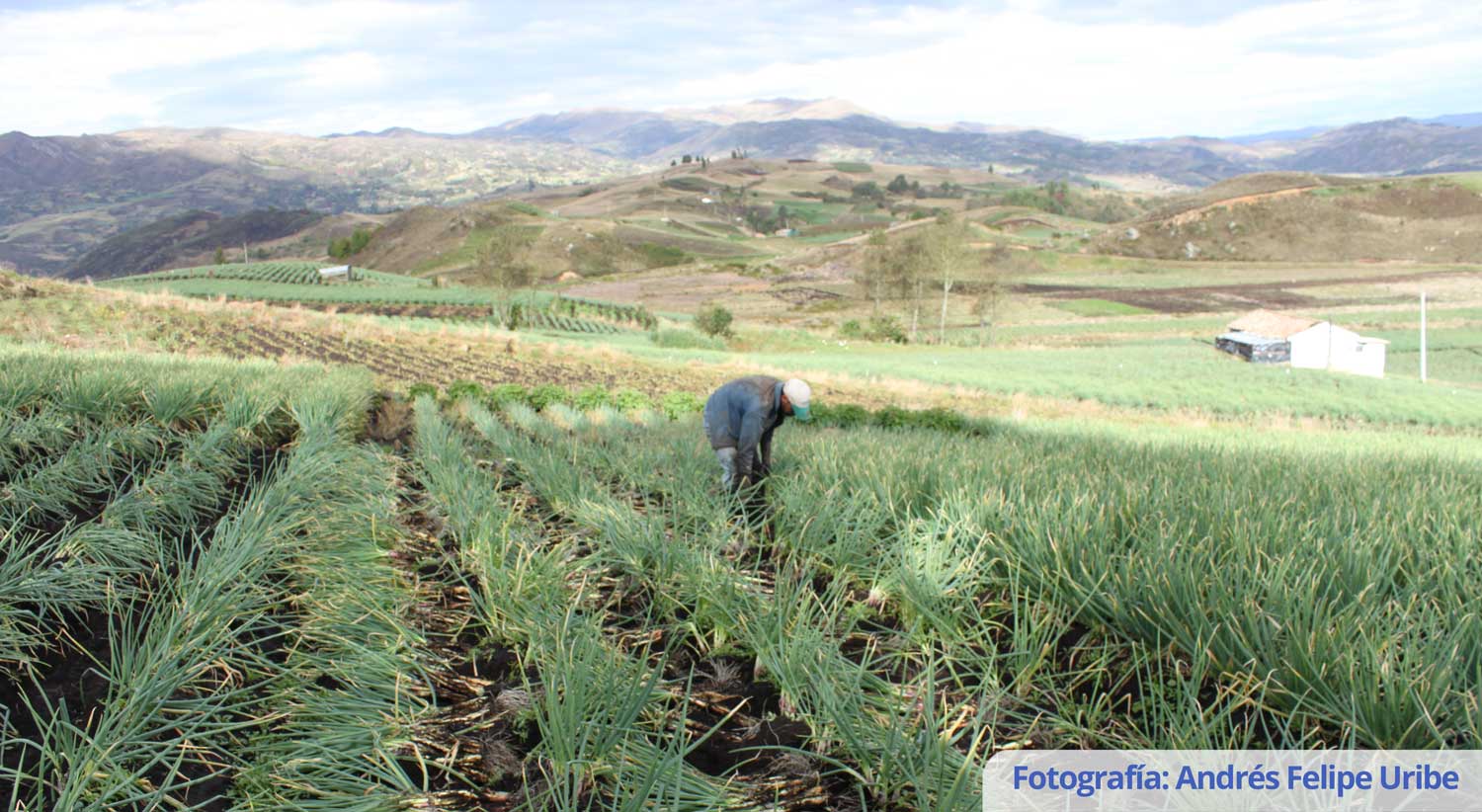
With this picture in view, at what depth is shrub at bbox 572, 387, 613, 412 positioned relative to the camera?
17087mm

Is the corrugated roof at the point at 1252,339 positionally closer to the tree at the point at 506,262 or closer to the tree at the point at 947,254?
the tree at the point at 947,254

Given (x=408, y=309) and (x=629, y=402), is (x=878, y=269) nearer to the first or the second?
(x=408, y=309)

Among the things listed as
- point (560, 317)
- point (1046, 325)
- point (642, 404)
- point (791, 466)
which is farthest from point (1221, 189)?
point (791, 466)

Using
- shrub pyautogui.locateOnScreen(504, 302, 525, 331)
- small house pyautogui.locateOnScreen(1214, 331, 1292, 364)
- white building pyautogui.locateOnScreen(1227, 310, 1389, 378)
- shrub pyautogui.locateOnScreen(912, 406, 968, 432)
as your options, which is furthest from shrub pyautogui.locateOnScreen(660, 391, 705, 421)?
white building pyautogui.locateOnScreen(1227, 310, 1389, 378)

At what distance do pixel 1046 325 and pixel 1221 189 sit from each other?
285ft

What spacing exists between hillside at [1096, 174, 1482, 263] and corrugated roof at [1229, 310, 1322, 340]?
62.4 metres

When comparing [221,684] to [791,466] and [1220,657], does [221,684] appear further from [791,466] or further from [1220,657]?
[791,466]

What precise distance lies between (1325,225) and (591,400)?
11922 centimetres

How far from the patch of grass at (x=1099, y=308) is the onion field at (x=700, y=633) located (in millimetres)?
66166

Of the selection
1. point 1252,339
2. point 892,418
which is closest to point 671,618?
point 892,418

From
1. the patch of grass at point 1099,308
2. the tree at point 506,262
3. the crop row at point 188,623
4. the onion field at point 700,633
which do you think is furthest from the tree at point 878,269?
the crop row at point 188,623

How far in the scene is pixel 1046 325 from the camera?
61750mm

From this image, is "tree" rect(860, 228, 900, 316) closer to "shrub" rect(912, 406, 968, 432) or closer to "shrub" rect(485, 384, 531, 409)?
"shrub" rect(912, 406, 968, 432)

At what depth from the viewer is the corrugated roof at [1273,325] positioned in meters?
43.6
